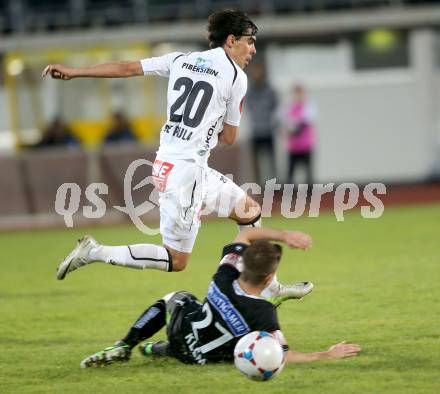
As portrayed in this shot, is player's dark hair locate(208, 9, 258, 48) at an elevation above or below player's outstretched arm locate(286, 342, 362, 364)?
above

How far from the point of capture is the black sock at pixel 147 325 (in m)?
6.96

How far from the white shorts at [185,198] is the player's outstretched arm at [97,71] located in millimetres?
693

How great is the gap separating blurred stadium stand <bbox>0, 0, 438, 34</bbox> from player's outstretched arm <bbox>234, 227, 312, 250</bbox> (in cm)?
1743

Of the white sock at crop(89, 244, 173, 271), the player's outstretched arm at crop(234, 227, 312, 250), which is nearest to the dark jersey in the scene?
the player's outstretched arm at crop(234, 227, 312, 250)

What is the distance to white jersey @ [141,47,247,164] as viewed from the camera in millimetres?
7484

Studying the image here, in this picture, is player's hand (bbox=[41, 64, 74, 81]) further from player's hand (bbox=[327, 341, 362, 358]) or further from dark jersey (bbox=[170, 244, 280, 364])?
player's hand (bbox=[327, 341, 362, 358])

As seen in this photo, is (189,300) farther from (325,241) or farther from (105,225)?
(105,225)

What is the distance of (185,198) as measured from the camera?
24.6 ft

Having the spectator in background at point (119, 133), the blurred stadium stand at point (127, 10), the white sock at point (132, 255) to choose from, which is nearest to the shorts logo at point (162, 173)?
the white sock at point (132, 255)

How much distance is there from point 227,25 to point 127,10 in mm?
17264

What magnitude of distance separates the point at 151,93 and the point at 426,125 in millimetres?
6252

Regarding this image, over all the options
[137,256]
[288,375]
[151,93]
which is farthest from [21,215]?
[288,375]

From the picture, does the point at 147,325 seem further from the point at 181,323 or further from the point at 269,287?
the point at 269,287
